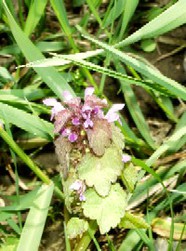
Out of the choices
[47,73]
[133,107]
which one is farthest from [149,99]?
[47,73]

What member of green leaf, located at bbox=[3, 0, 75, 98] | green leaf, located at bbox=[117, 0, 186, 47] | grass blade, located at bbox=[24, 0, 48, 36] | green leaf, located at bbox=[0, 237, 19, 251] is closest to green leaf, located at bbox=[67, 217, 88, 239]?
green leaf, located at bbox=[0, 237, 19, 251]

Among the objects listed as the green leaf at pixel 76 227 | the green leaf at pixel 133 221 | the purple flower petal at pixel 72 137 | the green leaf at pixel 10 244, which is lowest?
the green leaf at pixel 10 244

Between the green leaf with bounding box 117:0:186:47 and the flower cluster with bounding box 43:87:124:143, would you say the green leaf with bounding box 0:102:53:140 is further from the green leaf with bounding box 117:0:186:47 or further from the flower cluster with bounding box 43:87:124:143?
the green leaf with bounding box 117:0:186:47

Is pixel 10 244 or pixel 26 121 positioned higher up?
pixel 26 121

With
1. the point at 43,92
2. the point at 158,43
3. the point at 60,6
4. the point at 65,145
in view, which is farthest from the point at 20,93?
the point at 158,43

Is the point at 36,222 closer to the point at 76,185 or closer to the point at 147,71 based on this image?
the point at 76,185

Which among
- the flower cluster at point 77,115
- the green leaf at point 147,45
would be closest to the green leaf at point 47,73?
the flower cluster at point 77,115

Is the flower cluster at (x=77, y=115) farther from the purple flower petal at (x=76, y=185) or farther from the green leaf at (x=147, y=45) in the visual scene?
the green leaf at (x=147, y=45)
